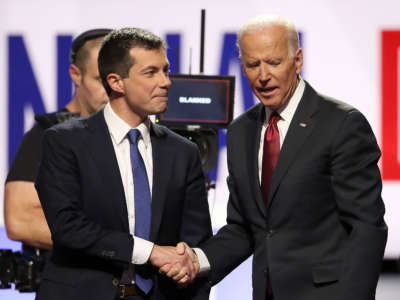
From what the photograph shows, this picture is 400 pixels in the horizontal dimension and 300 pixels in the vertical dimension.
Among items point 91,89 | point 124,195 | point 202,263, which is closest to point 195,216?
point 202,263

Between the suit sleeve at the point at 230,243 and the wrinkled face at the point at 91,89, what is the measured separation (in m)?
1.18

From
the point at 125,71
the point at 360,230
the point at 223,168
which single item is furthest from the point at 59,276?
the point at 223,168

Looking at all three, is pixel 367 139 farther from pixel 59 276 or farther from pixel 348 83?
A: pixel 348 83

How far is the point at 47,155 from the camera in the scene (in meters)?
2.96

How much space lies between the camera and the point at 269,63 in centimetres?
294

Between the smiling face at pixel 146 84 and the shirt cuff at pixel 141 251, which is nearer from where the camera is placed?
the shirt cuff at pixel 141 251

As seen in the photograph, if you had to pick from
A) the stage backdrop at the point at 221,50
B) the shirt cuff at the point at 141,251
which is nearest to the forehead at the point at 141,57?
the shirt cuff at the point at 141,251

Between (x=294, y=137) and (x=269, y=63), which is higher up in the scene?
(x=269, y=63)

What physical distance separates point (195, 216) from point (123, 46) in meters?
0.68

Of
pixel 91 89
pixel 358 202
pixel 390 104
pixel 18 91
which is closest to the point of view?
pixel 358 202

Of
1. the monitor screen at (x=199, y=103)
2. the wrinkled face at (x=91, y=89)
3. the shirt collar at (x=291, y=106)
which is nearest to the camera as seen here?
the shirt collar at (x=291, y=106)

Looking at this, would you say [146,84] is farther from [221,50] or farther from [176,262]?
[221,50]

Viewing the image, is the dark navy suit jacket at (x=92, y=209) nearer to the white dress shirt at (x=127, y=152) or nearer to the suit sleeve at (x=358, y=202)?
the white dress shirt at (x=127, y=152)

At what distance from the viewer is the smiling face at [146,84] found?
3.04 m
